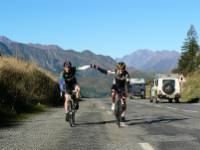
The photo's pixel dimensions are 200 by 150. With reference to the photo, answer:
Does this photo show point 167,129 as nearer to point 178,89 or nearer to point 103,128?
point 103,128

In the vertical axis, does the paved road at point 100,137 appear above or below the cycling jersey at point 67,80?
below

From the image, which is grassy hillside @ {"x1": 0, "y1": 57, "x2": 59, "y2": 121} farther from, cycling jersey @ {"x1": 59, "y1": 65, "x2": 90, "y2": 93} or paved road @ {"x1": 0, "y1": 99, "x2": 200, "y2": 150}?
paved road @ {"x1": 0, "y1": 99, "x2": 200, "y2": 150}

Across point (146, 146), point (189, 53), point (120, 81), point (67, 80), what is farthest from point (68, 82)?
point (189, 53)

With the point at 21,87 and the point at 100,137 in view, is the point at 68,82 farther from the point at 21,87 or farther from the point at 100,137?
the point at 21,87

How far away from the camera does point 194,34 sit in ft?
459

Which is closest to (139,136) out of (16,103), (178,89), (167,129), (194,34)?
(167,129)

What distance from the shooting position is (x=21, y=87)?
25.5 metres

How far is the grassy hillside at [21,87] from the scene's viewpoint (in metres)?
22.2

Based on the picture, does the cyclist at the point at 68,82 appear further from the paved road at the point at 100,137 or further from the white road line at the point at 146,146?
the white road line at the point at 146,146

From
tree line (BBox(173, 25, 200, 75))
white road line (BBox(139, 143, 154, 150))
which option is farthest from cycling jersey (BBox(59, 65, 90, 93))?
tree line (BBox(173, 25, 200, 75))

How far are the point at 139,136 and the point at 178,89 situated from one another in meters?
29.4

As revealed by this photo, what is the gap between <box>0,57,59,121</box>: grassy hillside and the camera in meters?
22.2

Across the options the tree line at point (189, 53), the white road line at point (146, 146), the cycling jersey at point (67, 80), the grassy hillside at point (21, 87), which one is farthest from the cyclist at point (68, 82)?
the tree line at point (189, 53)

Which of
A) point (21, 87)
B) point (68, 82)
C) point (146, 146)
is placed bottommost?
point (146, 146)
